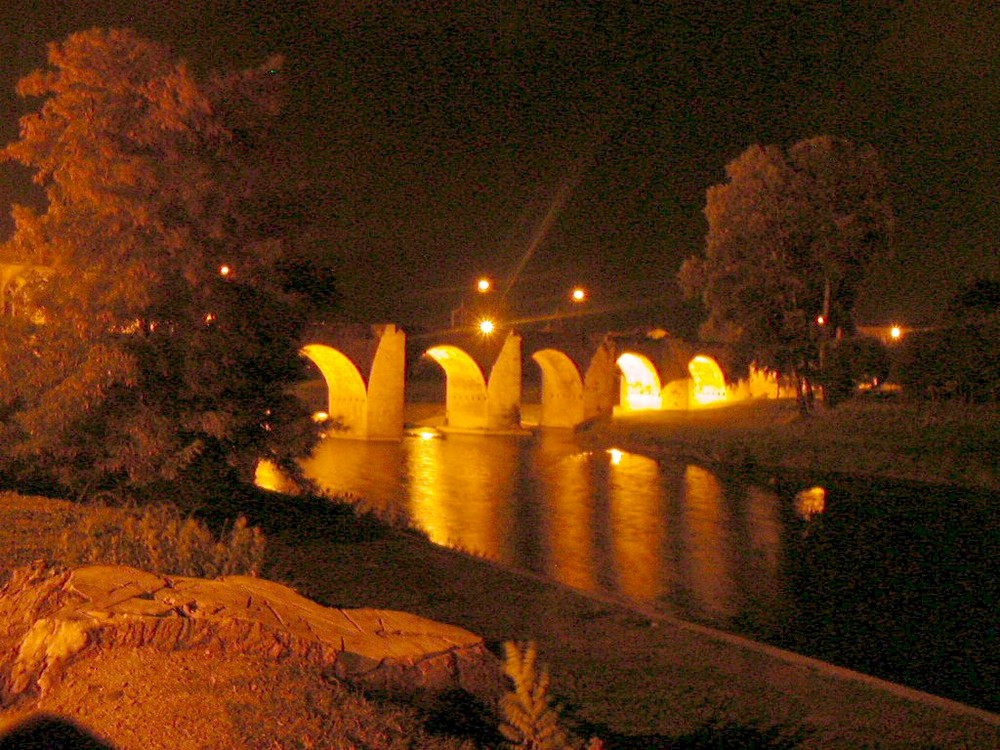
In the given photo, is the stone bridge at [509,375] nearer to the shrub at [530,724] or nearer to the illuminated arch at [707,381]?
the illuminated arch at [707,381]

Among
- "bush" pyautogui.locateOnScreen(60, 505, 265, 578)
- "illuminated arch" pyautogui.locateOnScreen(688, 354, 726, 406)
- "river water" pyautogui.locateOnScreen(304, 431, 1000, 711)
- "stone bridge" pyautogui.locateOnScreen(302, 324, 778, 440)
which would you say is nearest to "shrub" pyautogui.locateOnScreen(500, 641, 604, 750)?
"bush" pyautogui.locateOnScreen(60, 505, 265, 578)

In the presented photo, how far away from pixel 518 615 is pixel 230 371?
4345mm

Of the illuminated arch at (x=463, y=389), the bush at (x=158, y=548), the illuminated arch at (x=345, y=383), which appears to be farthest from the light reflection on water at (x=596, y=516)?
the illuminated arch at (x=463, y=389)

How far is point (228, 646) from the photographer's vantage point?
16.4 feet

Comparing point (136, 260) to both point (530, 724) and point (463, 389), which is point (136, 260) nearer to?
point (530, 724)

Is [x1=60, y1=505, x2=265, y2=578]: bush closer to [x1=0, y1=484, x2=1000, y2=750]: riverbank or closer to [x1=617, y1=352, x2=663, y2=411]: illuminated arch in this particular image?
[x1=0, y1=484, x2=1000, y2=750]: riverbank

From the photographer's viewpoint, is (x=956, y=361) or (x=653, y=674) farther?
(x=956, y=361)

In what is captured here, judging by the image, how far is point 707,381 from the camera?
54688mm

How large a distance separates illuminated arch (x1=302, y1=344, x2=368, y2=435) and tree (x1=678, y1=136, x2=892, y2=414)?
11.9 metres

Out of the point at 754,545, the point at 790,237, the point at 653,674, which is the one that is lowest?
the point at 754,545

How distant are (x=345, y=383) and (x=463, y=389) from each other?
20.2ft

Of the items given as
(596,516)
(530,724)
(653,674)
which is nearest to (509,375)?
(596,516)

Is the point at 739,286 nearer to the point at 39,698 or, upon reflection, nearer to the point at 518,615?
the point at 518,615

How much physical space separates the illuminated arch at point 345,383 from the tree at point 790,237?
11872 millimetres
